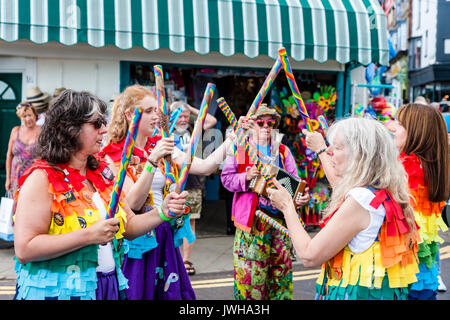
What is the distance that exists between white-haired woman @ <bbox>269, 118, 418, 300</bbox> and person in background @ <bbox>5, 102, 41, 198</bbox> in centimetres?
490

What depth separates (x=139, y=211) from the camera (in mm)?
3096

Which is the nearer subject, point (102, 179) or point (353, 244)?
point (353, 244)

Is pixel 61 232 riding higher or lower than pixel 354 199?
lower

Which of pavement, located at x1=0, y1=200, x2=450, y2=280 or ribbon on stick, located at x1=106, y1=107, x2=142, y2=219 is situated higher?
ribbon on stick, located at x1=106, y1=107, x2=142, y2=219

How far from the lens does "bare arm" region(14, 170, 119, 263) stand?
2.13m

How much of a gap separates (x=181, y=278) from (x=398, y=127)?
6.15 ft

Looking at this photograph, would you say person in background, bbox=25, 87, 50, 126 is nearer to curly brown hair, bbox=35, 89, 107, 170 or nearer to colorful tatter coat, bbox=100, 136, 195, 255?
colorful tatter coat, bbox=100, 136, 195, 255

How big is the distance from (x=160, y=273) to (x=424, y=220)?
1938 mm

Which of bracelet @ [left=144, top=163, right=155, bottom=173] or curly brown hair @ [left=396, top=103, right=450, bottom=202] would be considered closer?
bracelet @ [left=144, top=163, right=155, bottom=173]

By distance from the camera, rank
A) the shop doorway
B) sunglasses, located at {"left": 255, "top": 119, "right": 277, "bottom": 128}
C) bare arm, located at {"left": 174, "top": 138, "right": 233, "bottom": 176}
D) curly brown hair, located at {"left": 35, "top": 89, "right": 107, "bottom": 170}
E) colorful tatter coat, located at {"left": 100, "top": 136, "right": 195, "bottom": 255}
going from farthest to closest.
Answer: the shop doorway
sunglasses, located at {"left": 255, "top": 119, "right": 277, "bottom": 128}
bare arm, located at {"left": 174, "top": 138, "right": 233, "bottom": 176}
colorful tatter coat, located at {"left": 100, "top": 136, "right": 195, "bottom": 255}
curly brown hair, located at {"left": 35, "top": 89, "right": 107, "bottom": 170}

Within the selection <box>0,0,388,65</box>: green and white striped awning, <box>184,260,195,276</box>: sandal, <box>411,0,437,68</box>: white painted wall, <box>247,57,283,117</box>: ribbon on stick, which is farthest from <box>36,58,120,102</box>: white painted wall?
<box>411,0,437,68</box>: white painted wall

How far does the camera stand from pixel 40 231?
2156 mm
